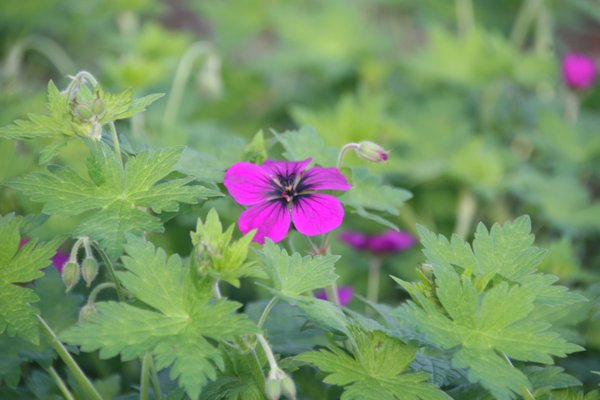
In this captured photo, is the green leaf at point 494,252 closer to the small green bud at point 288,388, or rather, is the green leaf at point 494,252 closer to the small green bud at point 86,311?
the small green bud at point 288,388

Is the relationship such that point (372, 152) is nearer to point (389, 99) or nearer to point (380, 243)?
point (380, 243)

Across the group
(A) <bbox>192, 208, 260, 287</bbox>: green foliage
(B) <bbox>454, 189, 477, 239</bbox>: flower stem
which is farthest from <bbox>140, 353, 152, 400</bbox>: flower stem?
(B) <bbox>454, 189, 477, 239</bbox>: flower stem

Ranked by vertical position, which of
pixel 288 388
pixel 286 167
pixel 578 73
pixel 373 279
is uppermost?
pixel 578 73

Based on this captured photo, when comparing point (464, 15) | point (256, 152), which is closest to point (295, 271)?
point (256, 152)

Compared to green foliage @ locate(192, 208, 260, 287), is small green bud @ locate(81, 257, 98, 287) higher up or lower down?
lower down

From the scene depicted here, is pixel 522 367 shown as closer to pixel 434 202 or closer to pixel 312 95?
pixel 434 202

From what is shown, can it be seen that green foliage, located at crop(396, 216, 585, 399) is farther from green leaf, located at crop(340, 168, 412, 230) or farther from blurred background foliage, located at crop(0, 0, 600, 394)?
blurred background foliage, located at crop(0, 0, 600, 394)

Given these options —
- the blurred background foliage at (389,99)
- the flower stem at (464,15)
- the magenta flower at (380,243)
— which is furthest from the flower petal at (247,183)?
the flower stem at (464,15)
